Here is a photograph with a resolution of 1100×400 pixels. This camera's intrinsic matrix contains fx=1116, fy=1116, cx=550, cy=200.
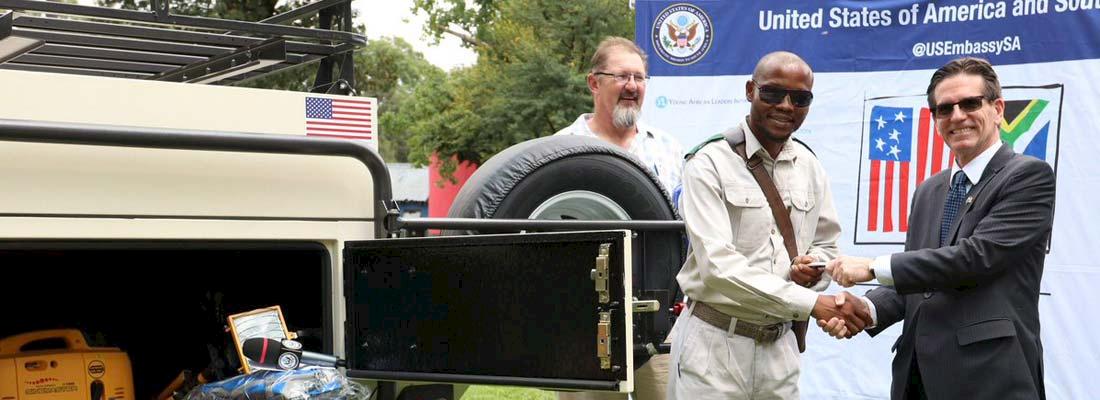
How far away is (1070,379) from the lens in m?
6.09

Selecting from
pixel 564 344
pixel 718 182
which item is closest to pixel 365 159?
pixel 564 344

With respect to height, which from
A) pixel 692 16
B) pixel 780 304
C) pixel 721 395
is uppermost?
pixel 692 16

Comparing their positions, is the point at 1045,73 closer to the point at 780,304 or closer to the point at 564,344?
the point at 780,304

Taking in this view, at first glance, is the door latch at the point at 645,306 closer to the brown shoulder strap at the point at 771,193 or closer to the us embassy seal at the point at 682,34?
the brown shoulder strap at the point at 771,193


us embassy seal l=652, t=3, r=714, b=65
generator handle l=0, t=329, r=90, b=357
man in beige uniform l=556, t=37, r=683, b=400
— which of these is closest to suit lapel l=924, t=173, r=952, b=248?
man in beige uniform l=556, t=37, r=683, b=400

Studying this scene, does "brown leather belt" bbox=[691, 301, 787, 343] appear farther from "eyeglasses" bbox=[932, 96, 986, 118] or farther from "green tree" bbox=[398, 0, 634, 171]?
"green tree" bbox=[398, 0, 634, 171]

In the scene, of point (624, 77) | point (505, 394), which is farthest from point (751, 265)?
point (505, 394)

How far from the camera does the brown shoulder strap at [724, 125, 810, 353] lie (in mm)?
3684

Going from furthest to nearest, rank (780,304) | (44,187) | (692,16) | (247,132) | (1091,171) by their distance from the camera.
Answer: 1. (692,16)
2. (1091,171)
3. (780,304)
4. (247,132)
5. (44,187)

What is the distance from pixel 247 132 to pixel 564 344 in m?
1.08

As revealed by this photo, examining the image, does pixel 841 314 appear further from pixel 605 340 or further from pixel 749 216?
pixel 605 340

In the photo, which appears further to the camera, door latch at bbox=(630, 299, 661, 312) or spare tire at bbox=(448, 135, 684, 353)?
spare tire at bbox=(448, 135, 684, 353)

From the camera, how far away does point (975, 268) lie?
3516mm

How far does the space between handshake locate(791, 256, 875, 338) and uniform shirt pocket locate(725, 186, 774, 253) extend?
159 mm
